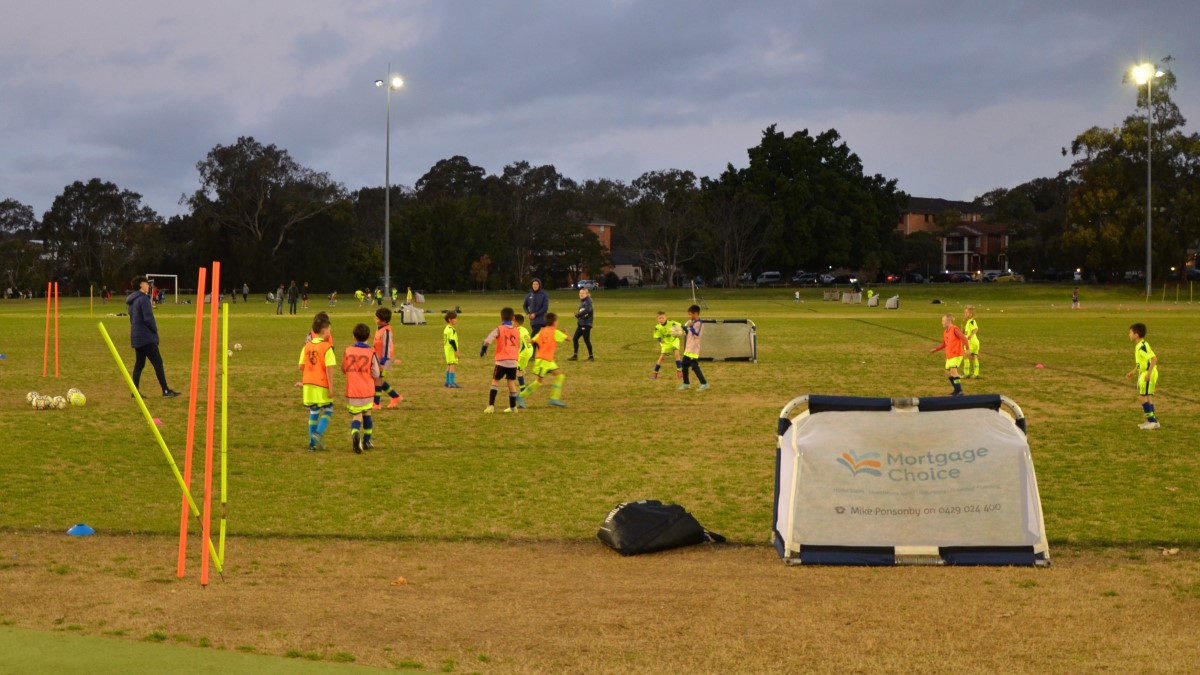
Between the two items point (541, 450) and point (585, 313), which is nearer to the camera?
point (541, 450)

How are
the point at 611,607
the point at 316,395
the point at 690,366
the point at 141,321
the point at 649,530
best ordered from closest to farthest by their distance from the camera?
the point at 611,607 → the point at 649,530 → the point at 316,395 → the point at 141,321 → the point at 690,366

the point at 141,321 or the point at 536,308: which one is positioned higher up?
the point at 536,308

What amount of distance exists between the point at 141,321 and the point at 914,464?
1443cm

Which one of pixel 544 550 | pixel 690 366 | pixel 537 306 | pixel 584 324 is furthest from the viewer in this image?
pixel 584 324

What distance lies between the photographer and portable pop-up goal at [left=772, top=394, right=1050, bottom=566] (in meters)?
8.48

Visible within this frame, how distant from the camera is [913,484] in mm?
8516

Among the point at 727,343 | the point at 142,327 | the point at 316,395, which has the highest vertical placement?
the point at 142,327

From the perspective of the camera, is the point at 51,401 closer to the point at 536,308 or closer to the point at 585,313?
the point at 536,308

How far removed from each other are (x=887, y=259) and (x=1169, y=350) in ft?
260

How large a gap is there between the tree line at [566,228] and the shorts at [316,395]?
3532 inches

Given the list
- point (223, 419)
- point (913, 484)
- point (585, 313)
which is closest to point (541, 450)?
point (223, 419)

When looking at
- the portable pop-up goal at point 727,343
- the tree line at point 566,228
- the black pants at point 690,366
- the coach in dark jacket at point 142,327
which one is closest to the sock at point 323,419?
the coach in dark jacket at point 142,327

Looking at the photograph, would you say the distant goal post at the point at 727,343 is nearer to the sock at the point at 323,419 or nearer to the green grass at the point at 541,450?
the green grass at the point at 541,450

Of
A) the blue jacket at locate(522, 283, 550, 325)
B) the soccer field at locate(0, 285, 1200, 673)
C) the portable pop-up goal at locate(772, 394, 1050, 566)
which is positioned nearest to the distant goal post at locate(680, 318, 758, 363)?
the blue jacket at locate(522, 283, 550, 325)
